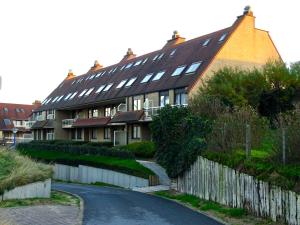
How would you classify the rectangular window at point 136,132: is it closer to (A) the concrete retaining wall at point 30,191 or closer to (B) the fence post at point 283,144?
(A) the concrete retaining wall at point 30,191

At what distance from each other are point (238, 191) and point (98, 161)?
1804cm

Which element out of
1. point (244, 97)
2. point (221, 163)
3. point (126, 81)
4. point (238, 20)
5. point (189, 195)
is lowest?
point (189, 195)

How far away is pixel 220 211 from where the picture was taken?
16.0 m

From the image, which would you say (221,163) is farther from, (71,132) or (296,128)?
(71,132)

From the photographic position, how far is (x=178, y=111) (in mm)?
24328

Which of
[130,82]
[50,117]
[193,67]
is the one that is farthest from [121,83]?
[50,117]

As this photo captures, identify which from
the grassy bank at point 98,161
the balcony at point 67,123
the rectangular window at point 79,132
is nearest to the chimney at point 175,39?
the balcony at point 67,123

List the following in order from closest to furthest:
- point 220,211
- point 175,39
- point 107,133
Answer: point 220,211, point 107,133, point 175,39

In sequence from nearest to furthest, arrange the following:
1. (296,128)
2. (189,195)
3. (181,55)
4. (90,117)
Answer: (296,128)
(189,195)
(181,55)
(90,117)

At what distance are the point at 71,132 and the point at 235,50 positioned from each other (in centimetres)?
2677

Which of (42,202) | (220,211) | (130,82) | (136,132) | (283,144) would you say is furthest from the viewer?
(130,82)

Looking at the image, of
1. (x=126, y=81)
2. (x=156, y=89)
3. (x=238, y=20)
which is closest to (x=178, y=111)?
(x=156, y=89)

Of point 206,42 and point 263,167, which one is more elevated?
→ point 206,42

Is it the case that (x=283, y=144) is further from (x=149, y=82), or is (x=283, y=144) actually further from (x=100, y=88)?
(x=100, y=88)
